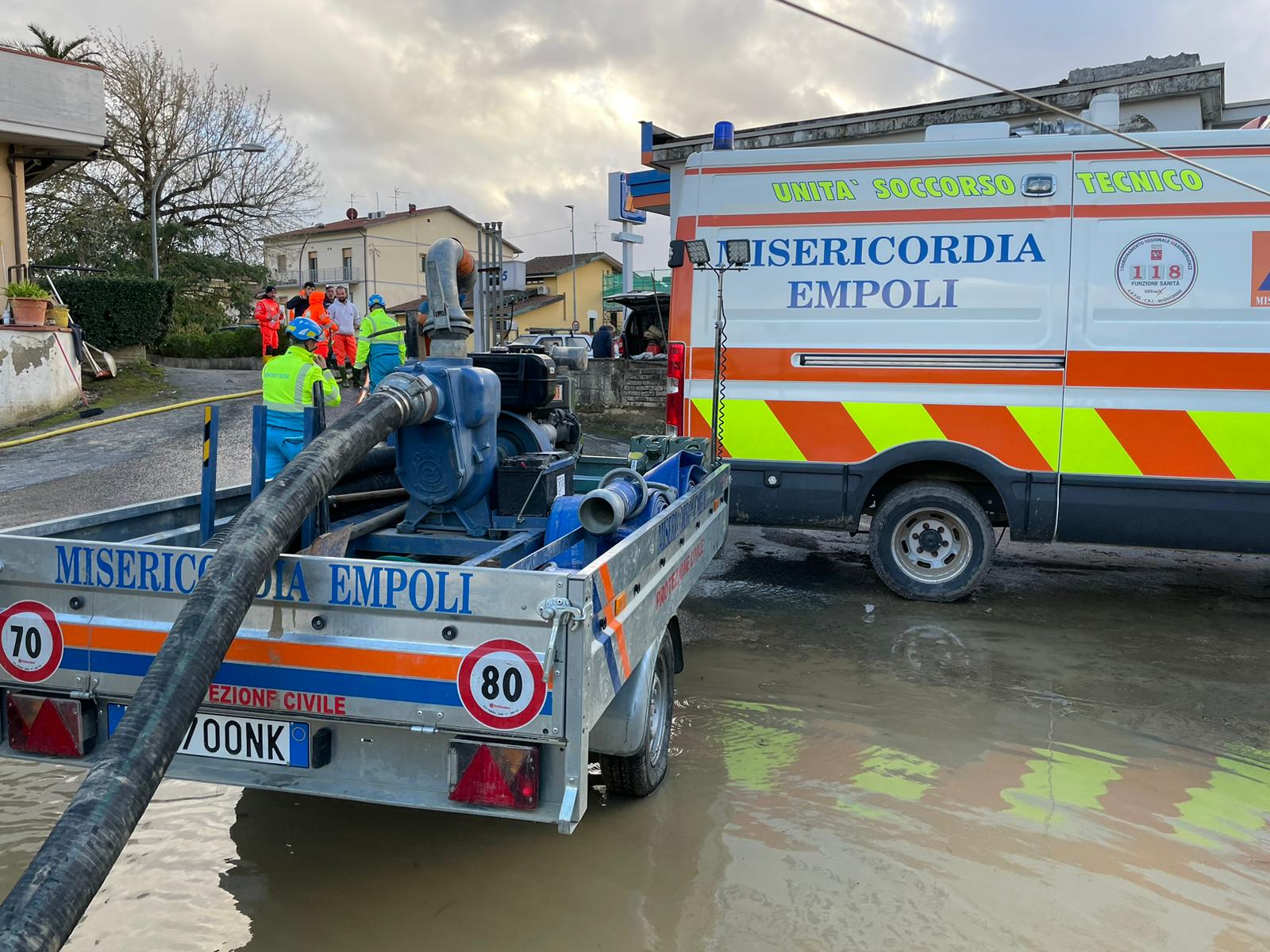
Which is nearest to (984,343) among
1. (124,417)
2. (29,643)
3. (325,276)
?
(29,643)

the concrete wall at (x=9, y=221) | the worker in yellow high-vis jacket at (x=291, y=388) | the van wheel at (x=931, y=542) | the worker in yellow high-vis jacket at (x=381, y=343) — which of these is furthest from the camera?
the concrete wall at (x=9, y=221)

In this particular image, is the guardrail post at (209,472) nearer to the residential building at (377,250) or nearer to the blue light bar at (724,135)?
Answer: the blue light bar at (724,135)

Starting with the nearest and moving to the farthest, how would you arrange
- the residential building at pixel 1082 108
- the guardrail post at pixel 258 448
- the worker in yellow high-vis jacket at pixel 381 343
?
the guardrail post at pixel 258 448
the worker in yellow high-vis jacket at pixel 381 343
the residential building at pixel 1082 108

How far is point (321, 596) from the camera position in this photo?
3.01 m

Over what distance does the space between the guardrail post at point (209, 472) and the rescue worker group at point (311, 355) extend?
0.95 ft

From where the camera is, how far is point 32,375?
13.3 m

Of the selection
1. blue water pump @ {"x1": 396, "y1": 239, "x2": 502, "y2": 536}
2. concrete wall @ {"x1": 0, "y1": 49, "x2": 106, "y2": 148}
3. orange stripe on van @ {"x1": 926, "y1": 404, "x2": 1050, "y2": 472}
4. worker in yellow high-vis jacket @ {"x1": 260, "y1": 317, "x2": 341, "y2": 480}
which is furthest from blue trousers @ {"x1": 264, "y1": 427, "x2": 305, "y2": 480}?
concrete wall @ {"x1": 0, "y1": 49, "x2": 106, "y2": 148}

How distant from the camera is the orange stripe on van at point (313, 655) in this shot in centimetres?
291

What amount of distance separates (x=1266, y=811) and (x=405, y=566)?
3.49 meters

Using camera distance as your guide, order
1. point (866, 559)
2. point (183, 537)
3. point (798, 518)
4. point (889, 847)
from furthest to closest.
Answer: point (866, 559), point (798, 518), point (183, 537), point (889, 847)

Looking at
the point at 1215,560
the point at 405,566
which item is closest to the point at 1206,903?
the point at 405,566

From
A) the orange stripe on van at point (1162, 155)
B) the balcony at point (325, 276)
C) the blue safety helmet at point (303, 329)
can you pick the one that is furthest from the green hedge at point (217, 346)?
the balcony at point (325, 276)

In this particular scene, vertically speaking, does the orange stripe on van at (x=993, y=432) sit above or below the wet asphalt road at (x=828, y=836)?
above

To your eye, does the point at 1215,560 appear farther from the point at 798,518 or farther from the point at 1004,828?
the point at 1004,828
